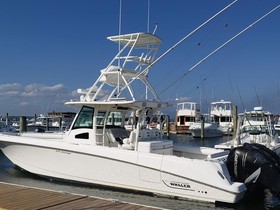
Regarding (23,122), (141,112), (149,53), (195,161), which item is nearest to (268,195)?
(195,161)

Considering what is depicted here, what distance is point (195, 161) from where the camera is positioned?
912 centimetres

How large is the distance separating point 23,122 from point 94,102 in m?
20.7

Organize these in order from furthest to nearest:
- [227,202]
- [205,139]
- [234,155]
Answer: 1. [205,139]
2. [234,155]
3. [227,202]

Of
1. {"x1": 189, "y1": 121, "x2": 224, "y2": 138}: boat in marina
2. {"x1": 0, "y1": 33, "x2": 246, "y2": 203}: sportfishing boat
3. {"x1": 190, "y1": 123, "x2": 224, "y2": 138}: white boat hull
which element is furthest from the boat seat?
{"x1": 190, "y1": 123, "x2": 224, "y2": 138}: white boat hull

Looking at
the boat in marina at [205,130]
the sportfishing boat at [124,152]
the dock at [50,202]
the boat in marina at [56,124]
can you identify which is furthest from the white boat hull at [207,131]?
the dock at [50,202]

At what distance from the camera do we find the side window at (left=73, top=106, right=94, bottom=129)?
1122 cm

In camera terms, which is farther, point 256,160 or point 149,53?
point 149,53

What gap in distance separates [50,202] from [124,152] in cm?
299

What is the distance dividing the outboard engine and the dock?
3288mm

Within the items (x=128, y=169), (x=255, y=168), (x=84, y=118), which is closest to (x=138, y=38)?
(x=84, y=118)

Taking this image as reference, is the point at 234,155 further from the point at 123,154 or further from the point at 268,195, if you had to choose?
the point at 123,154

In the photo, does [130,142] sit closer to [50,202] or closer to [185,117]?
[50,202]

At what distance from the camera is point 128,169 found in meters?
9.81

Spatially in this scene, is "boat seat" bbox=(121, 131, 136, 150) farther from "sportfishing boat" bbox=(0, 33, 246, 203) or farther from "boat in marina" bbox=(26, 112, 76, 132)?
"boat in marina" bbox=(26, 112, 76, 132)
